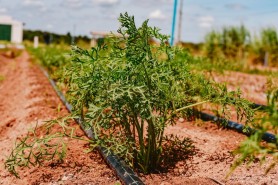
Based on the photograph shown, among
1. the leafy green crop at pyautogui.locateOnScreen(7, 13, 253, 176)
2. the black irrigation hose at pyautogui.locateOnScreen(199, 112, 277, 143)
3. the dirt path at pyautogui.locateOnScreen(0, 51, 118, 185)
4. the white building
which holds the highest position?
the white building

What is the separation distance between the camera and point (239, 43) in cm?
1806

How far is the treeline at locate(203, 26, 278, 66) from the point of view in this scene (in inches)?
703

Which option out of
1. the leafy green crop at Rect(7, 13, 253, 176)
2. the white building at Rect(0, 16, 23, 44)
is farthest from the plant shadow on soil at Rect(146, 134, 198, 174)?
the white building at Rect(0, 16, 23, 44)

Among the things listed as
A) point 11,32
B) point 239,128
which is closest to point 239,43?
point 239,128

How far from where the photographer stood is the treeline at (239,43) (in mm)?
17859

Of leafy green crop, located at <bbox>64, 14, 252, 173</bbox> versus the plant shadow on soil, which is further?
the plant shadow on soil

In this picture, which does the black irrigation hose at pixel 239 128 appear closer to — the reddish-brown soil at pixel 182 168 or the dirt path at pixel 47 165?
the reddish-brown soil at pixel 182 168

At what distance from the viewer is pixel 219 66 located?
577 cm

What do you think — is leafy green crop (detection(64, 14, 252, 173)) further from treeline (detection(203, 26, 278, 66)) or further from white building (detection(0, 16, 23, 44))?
white building (detection(0, 16, 23, 44))

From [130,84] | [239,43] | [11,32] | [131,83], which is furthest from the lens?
[11,32]

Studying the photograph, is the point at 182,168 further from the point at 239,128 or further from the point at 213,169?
the point at 239,128

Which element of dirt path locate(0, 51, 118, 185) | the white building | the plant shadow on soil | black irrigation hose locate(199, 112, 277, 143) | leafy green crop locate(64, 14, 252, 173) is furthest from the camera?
the white building

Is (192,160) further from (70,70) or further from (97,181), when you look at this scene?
(70,70)

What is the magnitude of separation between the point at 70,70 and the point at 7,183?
1018 millimetres
